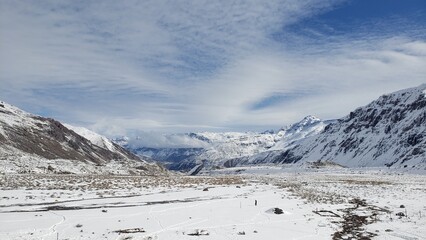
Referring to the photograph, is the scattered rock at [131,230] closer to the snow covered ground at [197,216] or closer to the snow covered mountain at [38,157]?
the snow covered ground at [197,216]

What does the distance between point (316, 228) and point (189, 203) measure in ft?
38.3

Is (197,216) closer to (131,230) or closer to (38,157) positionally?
(131,230)

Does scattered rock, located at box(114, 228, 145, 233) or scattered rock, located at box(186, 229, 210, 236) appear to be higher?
scattered rock, located at box(114, 228, 145, 233)

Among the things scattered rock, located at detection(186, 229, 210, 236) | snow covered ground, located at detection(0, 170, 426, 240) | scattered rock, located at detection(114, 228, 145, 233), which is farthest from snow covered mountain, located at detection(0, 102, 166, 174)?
scattered rock, located at detection(186, 229, 210, 236)

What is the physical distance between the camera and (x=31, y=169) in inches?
2817

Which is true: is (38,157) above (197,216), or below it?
above

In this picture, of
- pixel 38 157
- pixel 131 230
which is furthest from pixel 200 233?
pixel 38 157

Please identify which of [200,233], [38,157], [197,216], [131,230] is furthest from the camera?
[38,157]

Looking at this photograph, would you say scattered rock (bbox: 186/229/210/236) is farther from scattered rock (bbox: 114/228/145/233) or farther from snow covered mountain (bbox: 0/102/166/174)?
snow covered mountain (bbox: 0/102/166/174)

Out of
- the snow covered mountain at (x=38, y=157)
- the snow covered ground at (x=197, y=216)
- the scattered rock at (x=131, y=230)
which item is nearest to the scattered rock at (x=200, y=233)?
the snow covered ground at (x=197, y=216)

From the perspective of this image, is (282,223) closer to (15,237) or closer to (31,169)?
(15,237)

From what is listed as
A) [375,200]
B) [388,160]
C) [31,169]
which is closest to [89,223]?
[375,200]

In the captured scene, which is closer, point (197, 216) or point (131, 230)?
point (131, 230)

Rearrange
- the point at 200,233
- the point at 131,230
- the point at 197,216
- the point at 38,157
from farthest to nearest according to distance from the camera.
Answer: the point at 38,157 < the point at 197,216 < the point at 131,230 < the point at 200,233
